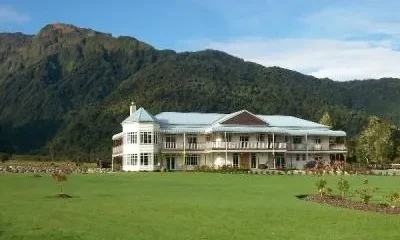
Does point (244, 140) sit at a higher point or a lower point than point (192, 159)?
higher

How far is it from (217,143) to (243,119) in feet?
15.0

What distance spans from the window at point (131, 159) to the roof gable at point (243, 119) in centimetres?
1043

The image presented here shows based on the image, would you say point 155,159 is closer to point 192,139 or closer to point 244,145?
point 192,139

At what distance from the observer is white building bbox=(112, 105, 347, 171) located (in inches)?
2603

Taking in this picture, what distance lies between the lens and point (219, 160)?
68.5 m

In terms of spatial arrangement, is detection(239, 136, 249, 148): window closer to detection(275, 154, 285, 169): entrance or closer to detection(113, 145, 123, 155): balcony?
detection(275, 154, 285, 169): entrance

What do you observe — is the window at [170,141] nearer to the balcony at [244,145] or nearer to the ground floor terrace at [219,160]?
the ground floor terrace at [219,160]

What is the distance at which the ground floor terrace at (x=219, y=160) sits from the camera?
65875 mm

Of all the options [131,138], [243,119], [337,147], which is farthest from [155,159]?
[337,147]

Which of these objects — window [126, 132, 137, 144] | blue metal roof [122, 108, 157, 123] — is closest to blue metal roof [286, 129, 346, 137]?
blue metal roof [122, 108, 157, 123]

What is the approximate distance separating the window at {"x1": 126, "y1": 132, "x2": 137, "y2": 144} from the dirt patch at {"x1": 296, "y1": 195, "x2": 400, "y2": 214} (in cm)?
4146

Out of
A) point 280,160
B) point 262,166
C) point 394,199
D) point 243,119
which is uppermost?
point 243,119

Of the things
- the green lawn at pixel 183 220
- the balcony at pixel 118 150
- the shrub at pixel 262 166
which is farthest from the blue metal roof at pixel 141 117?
the green lawn at pixel 183 220

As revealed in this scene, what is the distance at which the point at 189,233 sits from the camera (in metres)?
14.3
